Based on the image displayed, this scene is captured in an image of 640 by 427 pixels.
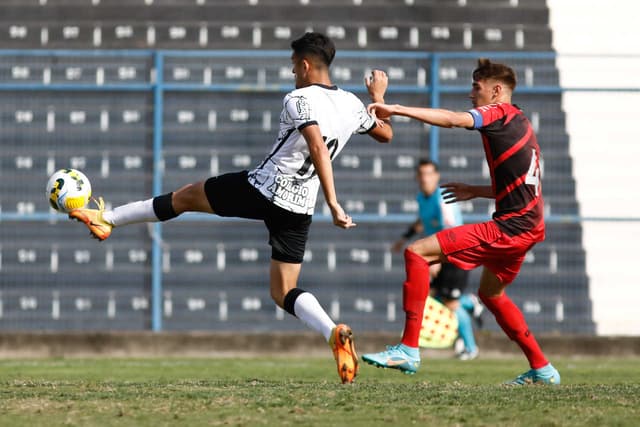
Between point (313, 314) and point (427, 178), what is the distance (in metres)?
5.67

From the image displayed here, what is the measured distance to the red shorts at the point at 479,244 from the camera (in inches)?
309

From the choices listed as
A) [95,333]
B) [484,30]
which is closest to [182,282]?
[95,333]

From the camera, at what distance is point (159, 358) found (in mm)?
13078

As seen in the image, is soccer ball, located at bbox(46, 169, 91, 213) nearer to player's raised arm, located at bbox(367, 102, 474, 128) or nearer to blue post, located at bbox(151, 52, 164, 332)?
player's raised arm, located at bbox(367, 102, 474, 128)

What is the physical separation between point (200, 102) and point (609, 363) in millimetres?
5026

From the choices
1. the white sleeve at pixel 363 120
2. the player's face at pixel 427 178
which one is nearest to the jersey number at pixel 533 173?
the white sleeve at pixel 363 120

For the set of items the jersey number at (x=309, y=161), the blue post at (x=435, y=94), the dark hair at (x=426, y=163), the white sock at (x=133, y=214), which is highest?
the blue post at (x=435, y=94)

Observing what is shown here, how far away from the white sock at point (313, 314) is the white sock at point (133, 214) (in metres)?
1.05

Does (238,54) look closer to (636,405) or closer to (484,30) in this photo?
(484,30)

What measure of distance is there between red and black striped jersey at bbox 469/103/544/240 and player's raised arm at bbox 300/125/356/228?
959 millimetres

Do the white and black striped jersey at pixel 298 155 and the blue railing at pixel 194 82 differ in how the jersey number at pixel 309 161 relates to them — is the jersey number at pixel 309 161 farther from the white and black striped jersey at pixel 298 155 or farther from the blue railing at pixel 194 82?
the blue railing at pixel 194 82

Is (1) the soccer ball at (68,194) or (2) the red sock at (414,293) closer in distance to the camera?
(2) the red sock at (414,293)

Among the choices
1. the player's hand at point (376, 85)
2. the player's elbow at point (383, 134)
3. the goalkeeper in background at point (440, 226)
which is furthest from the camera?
the goalkeeper in background at point (440, 226)

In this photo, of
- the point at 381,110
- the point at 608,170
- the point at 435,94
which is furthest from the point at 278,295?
the point at 608,170
